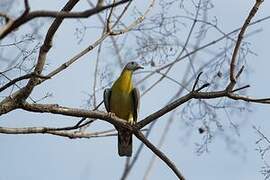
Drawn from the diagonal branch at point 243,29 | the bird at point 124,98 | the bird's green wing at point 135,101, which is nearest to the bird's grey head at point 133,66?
the bird at point 124,98

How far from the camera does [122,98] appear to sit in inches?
300

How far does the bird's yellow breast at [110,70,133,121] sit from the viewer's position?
7.54m

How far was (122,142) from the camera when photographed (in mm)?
7035

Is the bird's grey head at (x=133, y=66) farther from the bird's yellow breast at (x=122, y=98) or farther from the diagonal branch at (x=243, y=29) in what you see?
the diagonal branch at (x=243, y=29)

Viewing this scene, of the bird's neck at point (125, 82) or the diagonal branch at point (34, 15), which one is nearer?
the diagonal branch at point (34, 15)

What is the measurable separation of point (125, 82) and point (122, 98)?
0.76ft

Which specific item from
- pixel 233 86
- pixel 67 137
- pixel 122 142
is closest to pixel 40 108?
pixel 67 137

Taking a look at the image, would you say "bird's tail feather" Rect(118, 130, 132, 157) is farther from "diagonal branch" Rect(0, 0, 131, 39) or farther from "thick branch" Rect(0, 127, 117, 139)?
"diagonal branch" Rect(0, 0, 131, 39)

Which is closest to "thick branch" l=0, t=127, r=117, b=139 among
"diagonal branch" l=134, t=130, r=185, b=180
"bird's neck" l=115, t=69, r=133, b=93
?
"diagonal branch" l=134, t=130, r=185, b=180

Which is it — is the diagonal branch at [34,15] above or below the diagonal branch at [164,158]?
below

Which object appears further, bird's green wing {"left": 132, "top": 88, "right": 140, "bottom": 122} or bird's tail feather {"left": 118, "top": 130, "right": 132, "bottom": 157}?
bird's green wing {"left": 132, "top": 88, "right": 140, "bottom": 122}

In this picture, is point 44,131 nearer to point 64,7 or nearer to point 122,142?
point 64,7

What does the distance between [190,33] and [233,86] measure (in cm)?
123

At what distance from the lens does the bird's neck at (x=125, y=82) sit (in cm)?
766
